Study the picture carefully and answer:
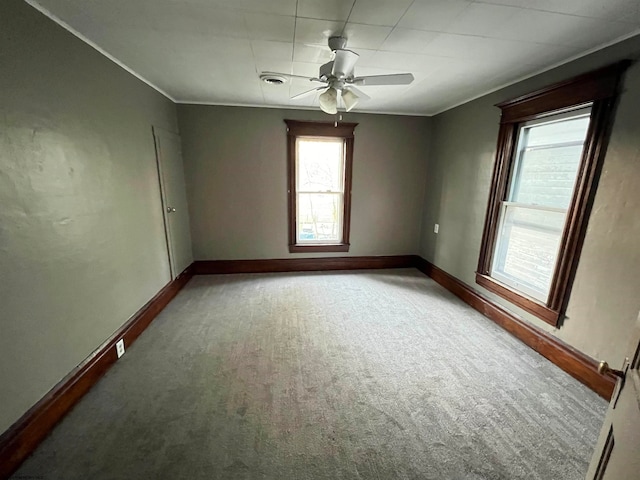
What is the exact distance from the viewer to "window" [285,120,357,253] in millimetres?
3793

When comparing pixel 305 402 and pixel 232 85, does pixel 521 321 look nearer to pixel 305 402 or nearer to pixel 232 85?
pixel 305 402

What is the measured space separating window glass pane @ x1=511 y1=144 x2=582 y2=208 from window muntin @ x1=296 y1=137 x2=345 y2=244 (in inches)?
85.2

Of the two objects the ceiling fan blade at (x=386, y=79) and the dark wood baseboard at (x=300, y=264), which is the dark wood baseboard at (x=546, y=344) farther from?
the ceiling fan blade at (x=386, y=79)

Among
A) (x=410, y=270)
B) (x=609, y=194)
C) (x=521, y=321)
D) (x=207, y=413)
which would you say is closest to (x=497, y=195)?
(x=609, y=194)

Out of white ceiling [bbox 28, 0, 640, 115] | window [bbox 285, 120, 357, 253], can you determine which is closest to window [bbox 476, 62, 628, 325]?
white ceiling [bbox 28, 0, 640, 115]

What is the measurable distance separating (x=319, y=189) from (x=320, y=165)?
1.12 feet

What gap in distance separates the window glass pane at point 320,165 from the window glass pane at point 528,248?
7.14 feet

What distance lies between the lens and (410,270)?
427 centimetres

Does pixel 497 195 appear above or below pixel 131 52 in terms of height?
below

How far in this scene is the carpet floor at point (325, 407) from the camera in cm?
136

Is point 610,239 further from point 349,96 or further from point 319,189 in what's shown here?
point 319,189

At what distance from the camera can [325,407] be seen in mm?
1702

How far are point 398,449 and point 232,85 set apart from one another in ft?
10.7

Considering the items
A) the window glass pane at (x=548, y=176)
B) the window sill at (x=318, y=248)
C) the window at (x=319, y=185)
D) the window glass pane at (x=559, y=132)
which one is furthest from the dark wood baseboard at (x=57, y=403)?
the window glass pane at (x=559, y=132)
